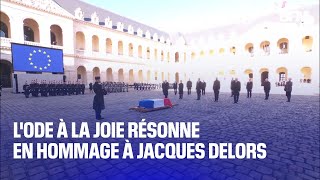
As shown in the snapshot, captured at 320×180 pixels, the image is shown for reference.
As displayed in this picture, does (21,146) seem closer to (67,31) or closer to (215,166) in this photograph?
(215,166)

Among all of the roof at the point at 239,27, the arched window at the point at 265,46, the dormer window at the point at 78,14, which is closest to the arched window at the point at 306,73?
the arched window at the point at 265,46

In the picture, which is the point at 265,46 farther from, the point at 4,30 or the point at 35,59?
the point at 4,30

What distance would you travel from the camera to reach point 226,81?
32344mm

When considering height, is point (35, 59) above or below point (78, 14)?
below

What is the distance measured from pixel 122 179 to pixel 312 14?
1570 inches

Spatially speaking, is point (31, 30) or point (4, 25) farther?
point (31, 30)

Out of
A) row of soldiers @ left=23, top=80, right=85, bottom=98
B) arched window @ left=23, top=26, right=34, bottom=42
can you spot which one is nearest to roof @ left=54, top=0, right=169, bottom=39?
arched window @ left=23, top=26, right=34, bottom=42

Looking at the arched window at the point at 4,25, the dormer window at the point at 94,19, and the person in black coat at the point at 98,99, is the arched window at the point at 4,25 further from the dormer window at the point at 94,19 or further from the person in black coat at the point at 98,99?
the person in black coat at the point at 98,99

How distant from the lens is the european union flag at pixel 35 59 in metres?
22.1

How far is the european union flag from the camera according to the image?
2206 centimetres

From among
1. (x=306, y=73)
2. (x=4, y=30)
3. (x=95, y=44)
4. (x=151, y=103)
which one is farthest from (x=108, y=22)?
(x=306, y=73)

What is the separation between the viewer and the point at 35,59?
78.2 ft

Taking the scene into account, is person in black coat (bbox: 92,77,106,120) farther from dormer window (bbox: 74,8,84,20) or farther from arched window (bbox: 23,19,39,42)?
dormer window (bbox: 74,8,84,20)

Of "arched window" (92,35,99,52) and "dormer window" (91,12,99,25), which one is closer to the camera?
"dormer window" (91,12,99,25)
